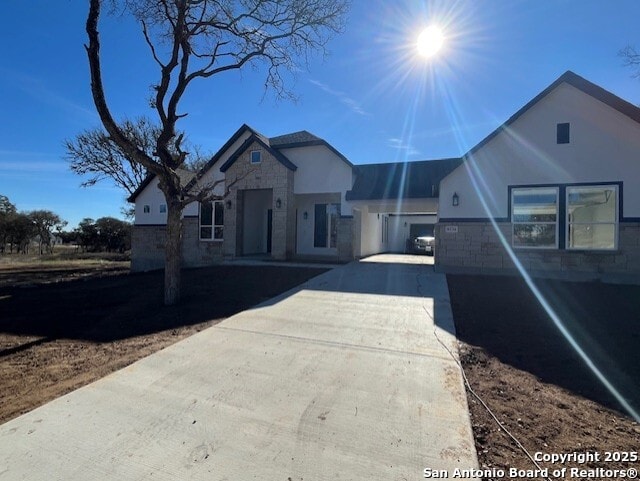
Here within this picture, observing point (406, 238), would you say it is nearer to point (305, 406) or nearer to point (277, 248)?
point (277, 248)

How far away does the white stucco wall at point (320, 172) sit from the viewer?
16.1m

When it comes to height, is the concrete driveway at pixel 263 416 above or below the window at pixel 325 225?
below

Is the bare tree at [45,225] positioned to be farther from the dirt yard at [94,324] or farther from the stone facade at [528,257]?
the stone facade at [528,257]

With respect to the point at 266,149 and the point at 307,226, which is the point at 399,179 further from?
the point at 266,149

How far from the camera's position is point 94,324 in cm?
672

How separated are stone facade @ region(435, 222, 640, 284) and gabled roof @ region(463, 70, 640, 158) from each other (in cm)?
300

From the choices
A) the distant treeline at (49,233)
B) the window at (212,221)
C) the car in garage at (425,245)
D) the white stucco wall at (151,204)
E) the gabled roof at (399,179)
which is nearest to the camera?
the gabled roof at (399,179)

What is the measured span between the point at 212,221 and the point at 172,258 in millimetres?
10676

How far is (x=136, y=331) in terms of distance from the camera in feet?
20.1

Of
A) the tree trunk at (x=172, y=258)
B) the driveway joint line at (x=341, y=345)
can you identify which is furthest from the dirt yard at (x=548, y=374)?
the tree trunk at (x=172, y=258)

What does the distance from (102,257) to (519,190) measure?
3249 cm

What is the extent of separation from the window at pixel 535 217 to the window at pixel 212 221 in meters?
13.3

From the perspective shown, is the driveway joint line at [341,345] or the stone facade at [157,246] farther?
the stone facade at [157,246]

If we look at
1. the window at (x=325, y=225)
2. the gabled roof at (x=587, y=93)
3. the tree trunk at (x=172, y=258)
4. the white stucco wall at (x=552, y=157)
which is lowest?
the tree trunk at (x=172, y=258)
